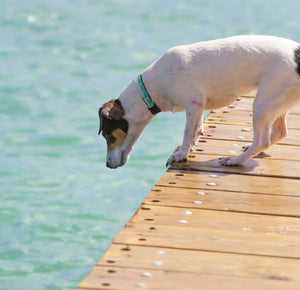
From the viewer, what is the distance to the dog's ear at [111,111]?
14.4 feet

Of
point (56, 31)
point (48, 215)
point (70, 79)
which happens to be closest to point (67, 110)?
point (70, 79)

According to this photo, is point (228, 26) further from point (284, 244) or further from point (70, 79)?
point (284, 244)

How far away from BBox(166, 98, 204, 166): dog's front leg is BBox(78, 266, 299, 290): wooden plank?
5.39ft

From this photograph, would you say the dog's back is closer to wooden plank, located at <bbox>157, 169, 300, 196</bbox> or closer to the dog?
the dog

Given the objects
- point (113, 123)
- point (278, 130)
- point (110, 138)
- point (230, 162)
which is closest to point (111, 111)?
point (113, 123)

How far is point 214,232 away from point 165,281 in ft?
1.95

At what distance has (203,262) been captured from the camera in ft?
9.37

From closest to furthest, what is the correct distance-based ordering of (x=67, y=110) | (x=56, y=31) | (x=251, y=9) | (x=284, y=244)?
(x=284, y=244)
(x=67, y=110)
(x=56, y=31)
(x=251, y=9)

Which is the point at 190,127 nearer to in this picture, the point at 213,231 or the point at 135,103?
the point at 135,103

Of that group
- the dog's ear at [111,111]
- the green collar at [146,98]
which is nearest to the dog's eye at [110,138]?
the dog's ear at [111,111]

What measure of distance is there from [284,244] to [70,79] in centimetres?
788

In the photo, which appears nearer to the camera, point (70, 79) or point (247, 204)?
point (247, 204)

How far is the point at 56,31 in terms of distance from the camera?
1313 cm

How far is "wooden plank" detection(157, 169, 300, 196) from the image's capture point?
3.86 m
